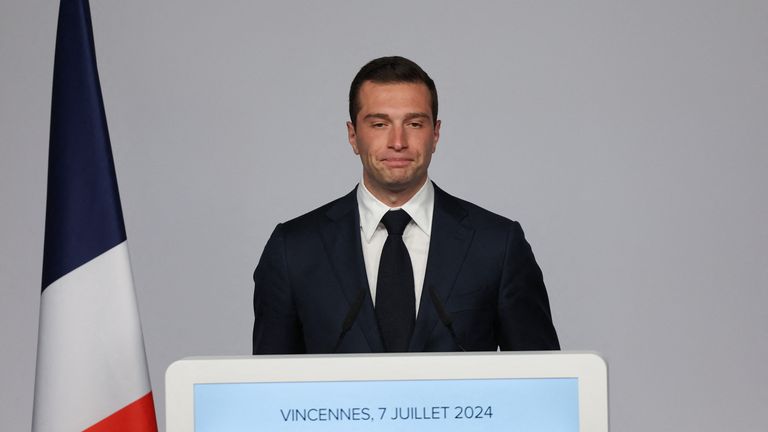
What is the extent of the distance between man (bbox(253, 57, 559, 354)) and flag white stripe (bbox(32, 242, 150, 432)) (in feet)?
0.96

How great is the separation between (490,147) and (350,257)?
5.19 feet

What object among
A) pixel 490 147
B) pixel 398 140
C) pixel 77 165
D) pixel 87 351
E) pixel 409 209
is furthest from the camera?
pixel 490 147

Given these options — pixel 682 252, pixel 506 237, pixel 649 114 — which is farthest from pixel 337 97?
pixel 506 237

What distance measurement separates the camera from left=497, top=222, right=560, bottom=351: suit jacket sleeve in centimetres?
200

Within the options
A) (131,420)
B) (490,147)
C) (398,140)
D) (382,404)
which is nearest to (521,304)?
(398,140)

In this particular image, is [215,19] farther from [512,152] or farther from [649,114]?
[649,114]

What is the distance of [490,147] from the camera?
3.48 meters

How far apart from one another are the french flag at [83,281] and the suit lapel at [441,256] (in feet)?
2.14

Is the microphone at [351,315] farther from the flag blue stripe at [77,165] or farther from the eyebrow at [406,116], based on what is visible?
the flag blue stripe at [77,165]

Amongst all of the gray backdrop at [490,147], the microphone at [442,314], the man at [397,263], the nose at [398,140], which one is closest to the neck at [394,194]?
the man at [397,263]

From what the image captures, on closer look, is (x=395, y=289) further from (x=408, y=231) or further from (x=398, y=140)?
(x=398, y=140)

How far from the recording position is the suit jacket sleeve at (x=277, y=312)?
80.4 inches

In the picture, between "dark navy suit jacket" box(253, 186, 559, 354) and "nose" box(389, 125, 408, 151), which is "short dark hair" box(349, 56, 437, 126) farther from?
"dark navy suit jacket" box(253, 186, 559, 354)

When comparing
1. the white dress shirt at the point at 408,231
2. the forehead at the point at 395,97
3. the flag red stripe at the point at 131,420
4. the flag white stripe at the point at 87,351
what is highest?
the forehead at the point at 395,97
